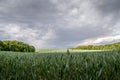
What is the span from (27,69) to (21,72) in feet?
0.52

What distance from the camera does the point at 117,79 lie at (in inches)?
110

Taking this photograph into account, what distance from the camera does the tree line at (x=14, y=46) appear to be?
1245 inches

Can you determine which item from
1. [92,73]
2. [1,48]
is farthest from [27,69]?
[1,48]

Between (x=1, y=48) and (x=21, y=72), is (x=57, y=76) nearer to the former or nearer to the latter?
(x=21, y=72)

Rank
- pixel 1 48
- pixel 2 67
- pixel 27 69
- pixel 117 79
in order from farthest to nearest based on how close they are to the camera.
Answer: pixel 1 48 → pixel 2 67 → pixel 27 69 → pixel 117 79

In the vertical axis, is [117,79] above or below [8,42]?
below

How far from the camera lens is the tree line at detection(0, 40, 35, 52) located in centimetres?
3162

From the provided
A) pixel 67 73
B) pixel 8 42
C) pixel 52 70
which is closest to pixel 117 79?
pixel 67 73

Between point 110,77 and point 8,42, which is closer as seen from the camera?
point 110,77

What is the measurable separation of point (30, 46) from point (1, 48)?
5722 millimetres

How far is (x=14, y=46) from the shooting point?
3275 centimetres

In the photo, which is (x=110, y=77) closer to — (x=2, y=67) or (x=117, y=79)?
(x=117, y=79)

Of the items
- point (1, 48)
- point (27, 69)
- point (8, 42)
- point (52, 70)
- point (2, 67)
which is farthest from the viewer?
point (8, 42)

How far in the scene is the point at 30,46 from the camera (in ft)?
116
